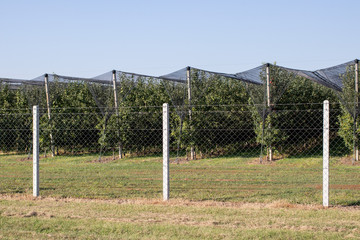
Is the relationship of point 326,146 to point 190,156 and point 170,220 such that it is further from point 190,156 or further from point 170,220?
point 190,156

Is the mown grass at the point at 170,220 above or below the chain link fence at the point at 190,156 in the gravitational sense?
below

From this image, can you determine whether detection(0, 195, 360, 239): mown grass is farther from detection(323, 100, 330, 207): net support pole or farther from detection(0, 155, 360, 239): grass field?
detection(323, 100, 330, 207): net support pole

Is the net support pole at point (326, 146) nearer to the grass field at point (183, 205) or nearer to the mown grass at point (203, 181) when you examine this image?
the grass field at point (183, 205)

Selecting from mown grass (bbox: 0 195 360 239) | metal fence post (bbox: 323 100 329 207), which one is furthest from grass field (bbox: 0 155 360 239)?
metal fence post (bbox: 323 100 329 207)

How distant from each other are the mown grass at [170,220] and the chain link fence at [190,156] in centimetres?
94

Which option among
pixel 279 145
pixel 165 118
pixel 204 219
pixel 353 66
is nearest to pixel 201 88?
pixel 279 145

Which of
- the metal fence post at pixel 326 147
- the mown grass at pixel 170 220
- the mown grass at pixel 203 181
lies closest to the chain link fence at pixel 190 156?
the mown grass at pixel 203 181

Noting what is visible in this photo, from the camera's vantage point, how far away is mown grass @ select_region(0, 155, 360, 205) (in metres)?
8.02

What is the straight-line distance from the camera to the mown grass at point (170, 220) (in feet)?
16.6

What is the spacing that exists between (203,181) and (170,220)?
4496mm

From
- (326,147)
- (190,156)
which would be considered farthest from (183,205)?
(190,156)

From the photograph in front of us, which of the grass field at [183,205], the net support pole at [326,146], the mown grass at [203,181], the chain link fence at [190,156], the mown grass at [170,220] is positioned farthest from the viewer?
the chain link fence at [190,156]

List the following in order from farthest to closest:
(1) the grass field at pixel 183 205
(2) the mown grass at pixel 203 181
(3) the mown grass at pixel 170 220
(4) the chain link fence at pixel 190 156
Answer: (4) the chain link fence at pixel 190 156
(2) the mown grass at pixel 203 181
(1) the grass field at pixel 183 205
(3) the mown grass at pixel 170 220

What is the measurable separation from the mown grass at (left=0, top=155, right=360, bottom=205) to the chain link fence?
2cm
